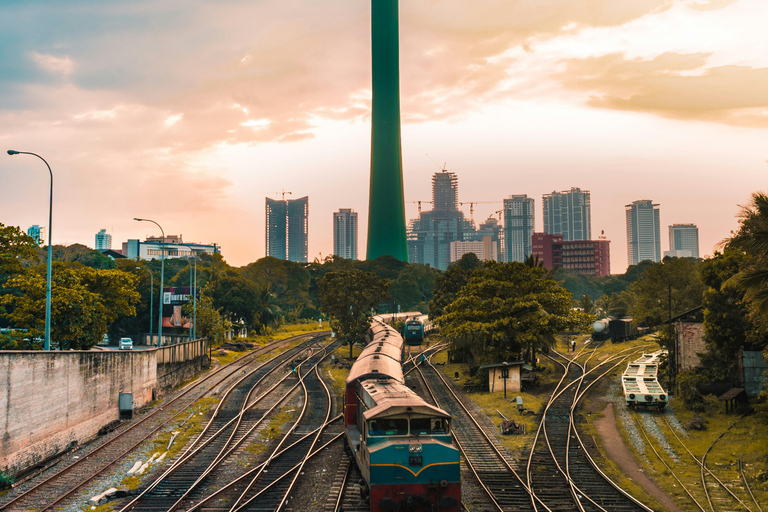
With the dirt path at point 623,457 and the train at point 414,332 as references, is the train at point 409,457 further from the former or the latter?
the train at point 414,332

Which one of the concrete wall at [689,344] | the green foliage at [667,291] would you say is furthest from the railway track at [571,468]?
the green foliage at [667,291]

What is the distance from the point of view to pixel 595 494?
22.3m

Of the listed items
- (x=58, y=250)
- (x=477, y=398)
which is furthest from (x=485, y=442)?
(x=58, y=250)

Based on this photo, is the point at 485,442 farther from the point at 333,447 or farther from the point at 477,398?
the point at 477,398

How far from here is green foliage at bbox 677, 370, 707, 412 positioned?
3500 centimetres

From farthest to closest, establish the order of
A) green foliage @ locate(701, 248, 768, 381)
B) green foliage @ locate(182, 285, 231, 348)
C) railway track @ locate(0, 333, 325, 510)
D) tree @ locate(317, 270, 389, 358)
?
green foliage @ locate(182, 285, 231, 348), tree @ locate(317, 270, 389, 358), green foliage @ locate(701, 248, 768, 381), railway track @ locate(0, 333, 325, 510)

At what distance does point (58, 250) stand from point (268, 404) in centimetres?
8405

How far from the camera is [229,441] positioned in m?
29.8

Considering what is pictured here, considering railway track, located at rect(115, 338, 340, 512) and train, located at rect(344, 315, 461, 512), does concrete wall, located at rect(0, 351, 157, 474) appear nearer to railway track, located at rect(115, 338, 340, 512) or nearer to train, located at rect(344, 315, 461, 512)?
railway track, located at rect(115, 338, 340, 512)

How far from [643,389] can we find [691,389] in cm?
276

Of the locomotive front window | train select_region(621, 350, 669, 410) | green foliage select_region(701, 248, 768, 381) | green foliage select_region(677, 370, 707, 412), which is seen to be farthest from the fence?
green foliage select_region(701, 248, 768, 381)

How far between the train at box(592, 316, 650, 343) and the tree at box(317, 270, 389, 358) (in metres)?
31.6

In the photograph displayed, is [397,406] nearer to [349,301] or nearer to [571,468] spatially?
[571,468]

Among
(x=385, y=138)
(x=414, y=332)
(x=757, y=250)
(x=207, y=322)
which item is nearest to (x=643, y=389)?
(x=757, y=250)
